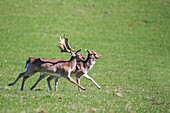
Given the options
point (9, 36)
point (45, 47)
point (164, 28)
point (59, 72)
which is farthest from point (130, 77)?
point (164, 28)

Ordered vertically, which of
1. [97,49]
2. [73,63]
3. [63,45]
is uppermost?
[63,45]

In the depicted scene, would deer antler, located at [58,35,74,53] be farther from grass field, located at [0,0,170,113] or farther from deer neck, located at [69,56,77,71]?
grass field, located at [0,0,170,113]

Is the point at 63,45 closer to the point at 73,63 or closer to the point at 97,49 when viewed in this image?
the point at 73,63

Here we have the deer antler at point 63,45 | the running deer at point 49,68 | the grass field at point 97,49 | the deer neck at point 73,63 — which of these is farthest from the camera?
the deer antler at point 63,45

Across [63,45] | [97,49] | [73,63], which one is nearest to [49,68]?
[73,63]

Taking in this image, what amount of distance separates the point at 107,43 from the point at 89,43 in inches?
45.2

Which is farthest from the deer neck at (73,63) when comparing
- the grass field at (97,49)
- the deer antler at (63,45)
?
the grass field at (97,49)

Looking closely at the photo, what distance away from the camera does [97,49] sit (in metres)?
30.5

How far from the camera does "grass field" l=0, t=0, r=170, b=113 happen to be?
1248cm

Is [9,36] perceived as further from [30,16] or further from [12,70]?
[12,70]

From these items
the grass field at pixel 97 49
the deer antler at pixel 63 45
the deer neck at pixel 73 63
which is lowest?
the grass field at pixel 97 49

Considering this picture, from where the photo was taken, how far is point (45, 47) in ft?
100.0

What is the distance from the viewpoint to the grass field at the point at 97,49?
1248 cm

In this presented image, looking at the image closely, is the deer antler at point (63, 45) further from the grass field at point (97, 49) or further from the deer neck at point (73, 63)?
the grass field at point (97, 49)
